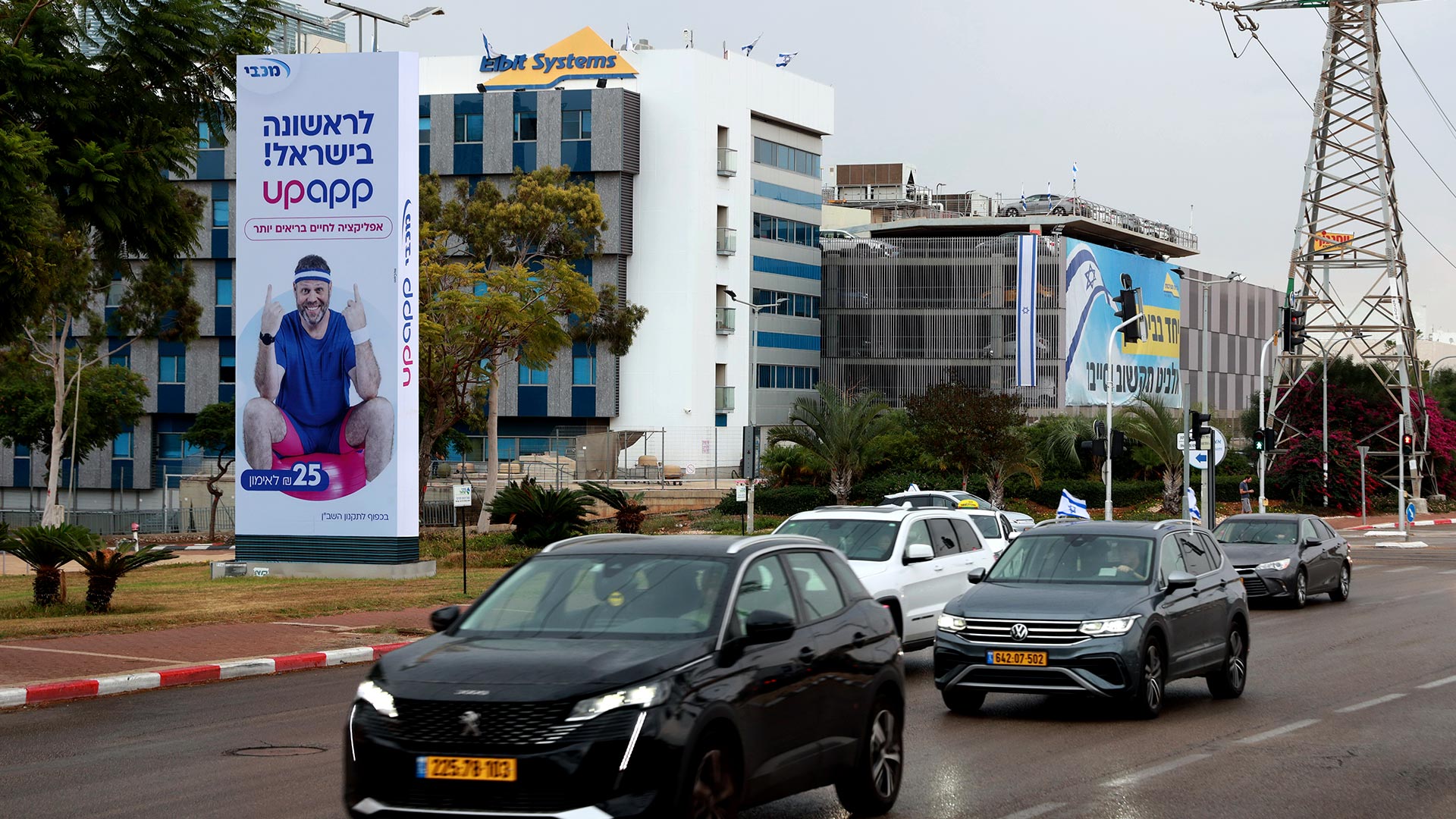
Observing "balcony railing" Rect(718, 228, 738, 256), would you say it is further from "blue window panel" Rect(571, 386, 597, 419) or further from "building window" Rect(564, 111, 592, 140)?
"blue window panel" Rect(571, 386, 597, 419)

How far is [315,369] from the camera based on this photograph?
2992 cm

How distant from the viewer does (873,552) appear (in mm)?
17219

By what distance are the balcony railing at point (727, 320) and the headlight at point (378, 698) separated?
77.1m

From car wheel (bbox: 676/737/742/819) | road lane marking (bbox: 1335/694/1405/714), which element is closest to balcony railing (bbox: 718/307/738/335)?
road lane marking (bbox: 1335/694/1405/714)

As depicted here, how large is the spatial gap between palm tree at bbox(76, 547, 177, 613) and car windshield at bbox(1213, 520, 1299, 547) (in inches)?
668

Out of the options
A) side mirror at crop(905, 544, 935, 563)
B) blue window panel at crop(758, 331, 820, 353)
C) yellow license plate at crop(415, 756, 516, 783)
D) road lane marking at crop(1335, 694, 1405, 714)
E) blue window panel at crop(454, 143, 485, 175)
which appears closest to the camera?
yellow license plate at crop(415, 756, 516, 783)

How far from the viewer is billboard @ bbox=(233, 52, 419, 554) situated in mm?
29500

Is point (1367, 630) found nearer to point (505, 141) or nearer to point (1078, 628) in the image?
point (1078, 628)

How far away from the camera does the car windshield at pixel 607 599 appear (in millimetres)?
7773

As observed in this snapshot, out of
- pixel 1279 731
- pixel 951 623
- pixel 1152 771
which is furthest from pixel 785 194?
pixel 1152 771

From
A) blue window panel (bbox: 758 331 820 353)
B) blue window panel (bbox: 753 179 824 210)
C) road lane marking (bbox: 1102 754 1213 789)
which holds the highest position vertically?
blue window panel (bbox: 753 179 824 210)

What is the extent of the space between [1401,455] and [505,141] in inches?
1830

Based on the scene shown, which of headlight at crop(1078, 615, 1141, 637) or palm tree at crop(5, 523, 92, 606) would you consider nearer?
headlight at crop(1078, 615, 1141, 637)

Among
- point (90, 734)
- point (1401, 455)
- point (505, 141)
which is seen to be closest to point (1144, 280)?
point (505, 141)
